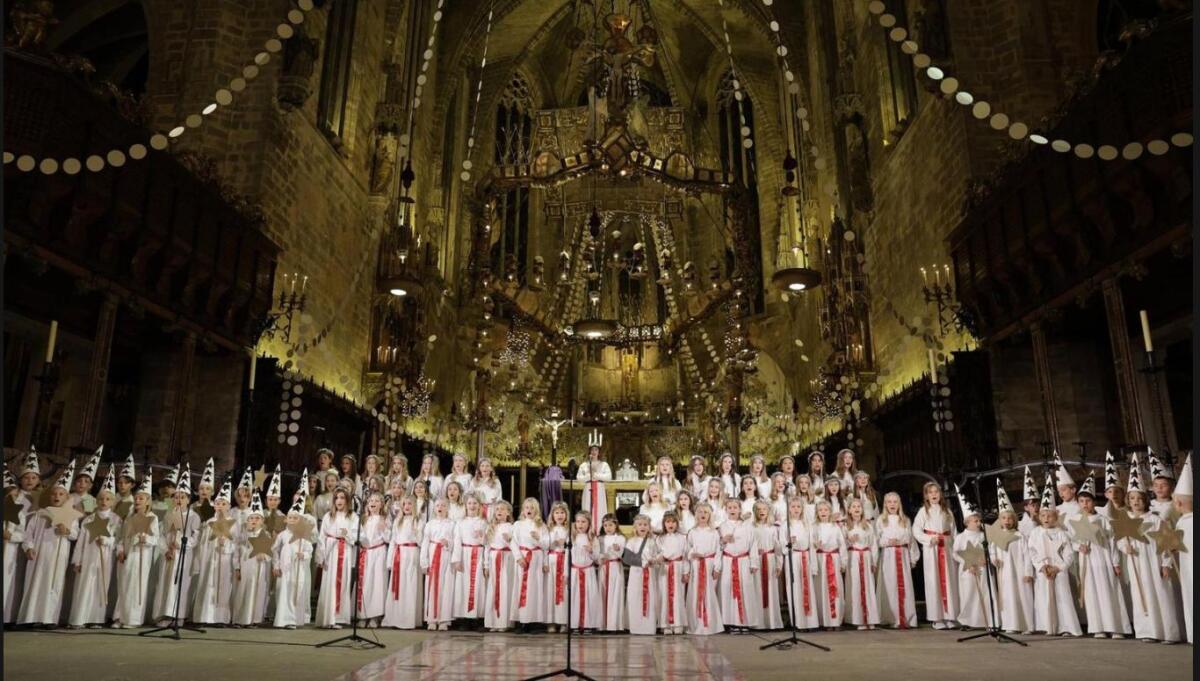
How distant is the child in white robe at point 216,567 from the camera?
9.16m

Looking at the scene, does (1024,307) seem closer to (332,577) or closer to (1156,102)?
(1156,102)

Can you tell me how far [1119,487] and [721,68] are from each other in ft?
77.5

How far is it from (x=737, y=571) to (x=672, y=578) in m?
0.75

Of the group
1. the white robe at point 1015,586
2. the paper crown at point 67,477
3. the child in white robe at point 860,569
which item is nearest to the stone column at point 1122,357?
the white robe at point 1015,586

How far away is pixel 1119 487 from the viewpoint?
7.77 metres

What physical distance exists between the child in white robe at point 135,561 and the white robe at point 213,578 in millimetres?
536

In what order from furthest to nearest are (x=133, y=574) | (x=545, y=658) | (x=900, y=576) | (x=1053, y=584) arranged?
(x=900, y=576) < (x=133, y=574) < (x=1053, y=584) < (x=545, y=658)

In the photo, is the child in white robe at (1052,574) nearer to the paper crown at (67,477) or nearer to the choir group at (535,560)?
the choir group at (535,560)

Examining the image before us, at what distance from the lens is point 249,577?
9.44m

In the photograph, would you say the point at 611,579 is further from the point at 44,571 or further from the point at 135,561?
the point at 44,571

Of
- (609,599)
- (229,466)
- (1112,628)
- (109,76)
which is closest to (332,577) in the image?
(609,599)

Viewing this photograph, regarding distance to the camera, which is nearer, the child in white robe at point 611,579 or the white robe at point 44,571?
the white robe at point 44,571

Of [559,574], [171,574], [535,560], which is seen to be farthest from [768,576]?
[171,574]

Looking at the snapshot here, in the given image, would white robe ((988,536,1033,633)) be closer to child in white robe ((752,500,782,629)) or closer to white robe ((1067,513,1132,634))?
white robe ((1067,513,1132,634))
